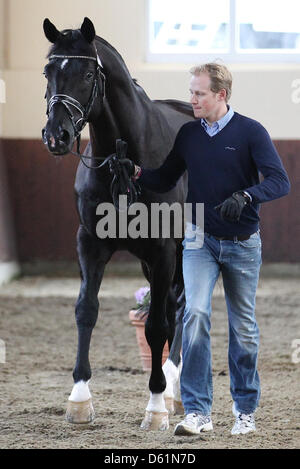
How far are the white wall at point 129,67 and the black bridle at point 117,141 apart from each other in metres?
6.25

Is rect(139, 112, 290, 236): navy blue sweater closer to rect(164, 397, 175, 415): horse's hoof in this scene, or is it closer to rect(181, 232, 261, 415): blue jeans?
rect(181, 232, 261, 415): blue jeans

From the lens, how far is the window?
1084 cm

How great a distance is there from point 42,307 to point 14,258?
2.23 metres

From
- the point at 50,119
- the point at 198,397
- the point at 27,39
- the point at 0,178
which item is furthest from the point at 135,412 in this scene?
the point at 27,39

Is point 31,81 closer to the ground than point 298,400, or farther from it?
farther from it

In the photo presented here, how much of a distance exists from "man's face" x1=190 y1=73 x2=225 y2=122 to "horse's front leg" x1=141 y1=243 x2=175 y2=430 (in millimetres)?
873

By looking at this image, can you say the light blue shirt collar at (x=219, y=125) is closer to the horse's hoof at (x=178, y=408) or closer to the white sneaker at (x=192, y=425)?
the white sneaker at (x=192, y=425)

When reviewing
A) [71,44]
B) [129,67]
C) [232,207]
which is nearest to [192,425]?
[232,207]

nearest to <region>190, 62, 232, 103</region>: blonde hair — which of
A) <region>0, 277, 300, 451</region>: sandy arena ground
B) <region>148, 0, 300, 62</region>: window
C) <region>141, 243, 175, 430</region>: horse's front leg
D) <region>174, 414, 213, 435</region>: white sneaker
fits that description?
<region>141, 243, 175, 430</region>: horse's front leg

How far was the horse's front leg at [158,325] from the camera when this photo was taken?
4.49 m

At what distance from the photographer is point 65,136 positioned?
4.05 metres

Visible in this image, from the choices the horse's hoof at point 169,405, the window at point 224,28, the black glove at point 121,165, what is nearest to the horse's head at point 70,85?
the black glove at point 121,165

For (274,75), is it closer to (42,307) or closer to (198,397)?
(42,307)

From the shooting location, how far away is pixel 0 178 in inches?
412
